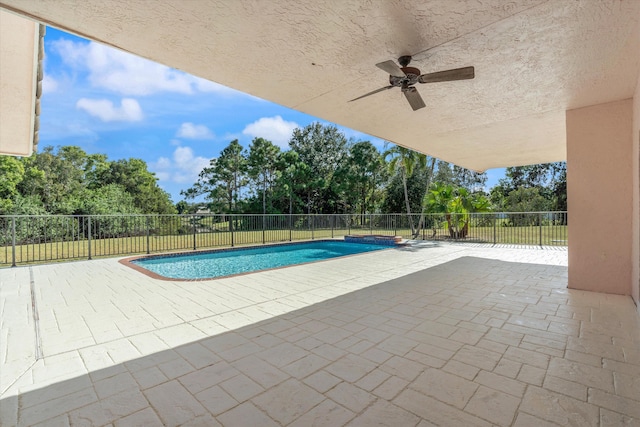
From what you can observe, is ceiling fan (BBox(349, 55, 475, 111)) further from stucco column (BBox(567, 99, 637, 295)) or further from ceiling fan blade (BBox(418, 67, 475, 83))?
stucco column (BBox(567, 99, 637, 295))

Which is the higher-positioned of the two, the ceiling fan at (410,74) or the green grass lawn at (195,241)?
the ceiling fan at (410,74)

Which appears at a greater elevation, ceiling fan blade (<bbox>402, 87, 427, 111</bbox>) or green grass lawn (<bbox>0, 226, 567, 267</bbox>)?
ceiling fan blade (<bbox>402, 87, 427, 111</bbox>)

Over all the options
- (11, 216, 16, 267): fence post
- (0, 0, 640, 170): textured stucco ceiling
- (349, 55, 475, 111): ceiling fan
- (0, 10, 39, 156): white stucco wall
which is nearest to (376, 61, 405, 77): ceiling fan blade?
(349, 55, 475, 111): ceiling fan

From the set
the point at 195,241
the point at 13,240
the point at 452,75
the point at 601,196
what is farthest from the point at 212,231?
the point at 601,196

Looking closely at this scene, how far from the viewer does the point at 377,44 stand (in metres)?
2.60

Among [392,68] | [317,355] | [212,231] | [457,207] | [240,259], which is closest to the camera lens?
[317,355]

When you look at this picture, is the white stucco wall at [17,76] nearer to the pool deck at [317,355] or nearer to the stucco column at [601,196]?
the pool deck at [317,355]

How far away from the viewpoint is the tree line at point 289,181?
1836 cm

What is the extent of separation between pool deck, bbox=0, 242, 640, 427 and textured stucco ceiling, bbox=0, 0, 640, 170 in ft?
8.55

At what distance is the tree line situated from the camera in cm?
1836

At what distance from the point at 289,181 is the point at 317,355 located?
18.0m

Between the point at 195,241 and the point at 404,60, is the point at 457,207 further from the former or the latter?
the point at 195,241

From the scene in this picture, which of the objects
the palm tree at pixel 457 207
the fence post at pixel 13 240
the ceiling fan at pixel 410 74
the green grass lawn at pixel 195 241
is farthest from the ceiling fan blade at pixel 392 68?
the palm tree at pixel 457 207

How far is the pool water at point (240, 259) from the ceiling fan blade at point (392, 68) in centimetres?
460
